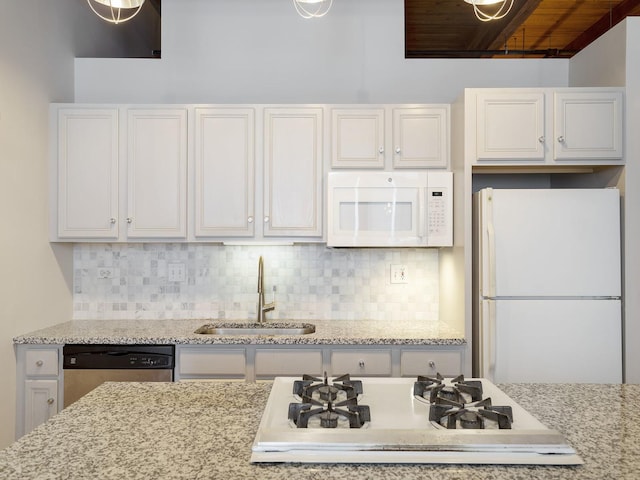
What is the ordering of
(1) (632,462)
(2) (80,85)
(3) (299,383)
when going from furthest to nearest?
(2) (80,85), (3) (299,383), (1) (632,462)

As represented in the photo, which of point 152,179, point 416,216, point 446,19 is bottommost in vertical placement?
point 416,216

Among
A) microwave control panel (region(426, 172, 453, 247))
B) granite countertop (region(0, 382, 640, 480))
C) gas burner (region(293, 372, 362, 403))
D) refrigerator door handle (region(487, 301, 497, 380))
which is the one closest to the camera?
granite countertop (region(0, 382, 640, 480))

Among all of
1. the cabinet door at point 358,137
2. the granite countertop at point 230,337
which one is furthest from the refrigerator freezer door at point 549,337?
the cabinet door at point 358,137

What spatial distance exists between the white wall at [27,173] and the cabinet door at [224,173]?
89cm

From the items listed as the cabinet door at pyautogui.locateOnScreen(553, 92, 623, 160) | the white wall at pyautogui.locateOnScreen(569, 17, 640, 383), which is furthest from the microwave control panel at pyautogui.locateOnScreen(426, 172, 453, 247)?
the white wall at pyautogui.locateOnScreen(569, 17, 640, 383)

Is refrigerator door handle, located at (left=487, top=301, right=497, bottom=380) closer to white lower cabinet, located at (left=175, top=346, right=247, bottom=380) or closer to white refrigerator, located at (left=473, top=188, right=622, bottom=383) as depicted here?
white refrigerator, located at (left=473, top=188, right=622, bottom=383)

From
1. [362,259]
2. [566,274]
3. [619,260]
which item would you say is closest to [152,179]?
[362,259]

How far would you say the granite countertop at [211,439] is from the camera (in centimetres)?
102

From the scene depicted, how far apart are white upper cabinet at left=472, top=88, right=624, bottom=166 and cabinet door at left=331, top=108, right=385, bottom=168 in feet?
1.74

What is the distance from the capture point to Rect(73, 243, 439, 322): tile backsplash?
11.0 feet

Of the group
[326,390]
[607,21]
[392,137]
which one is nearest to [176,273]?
[392,137]

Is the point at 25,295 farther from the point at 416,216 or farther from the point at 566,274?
the point at 566,274

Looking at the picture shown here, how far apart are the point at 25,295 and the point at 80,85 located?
56.5 inches

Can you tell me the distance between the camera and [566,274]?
8.69ft
